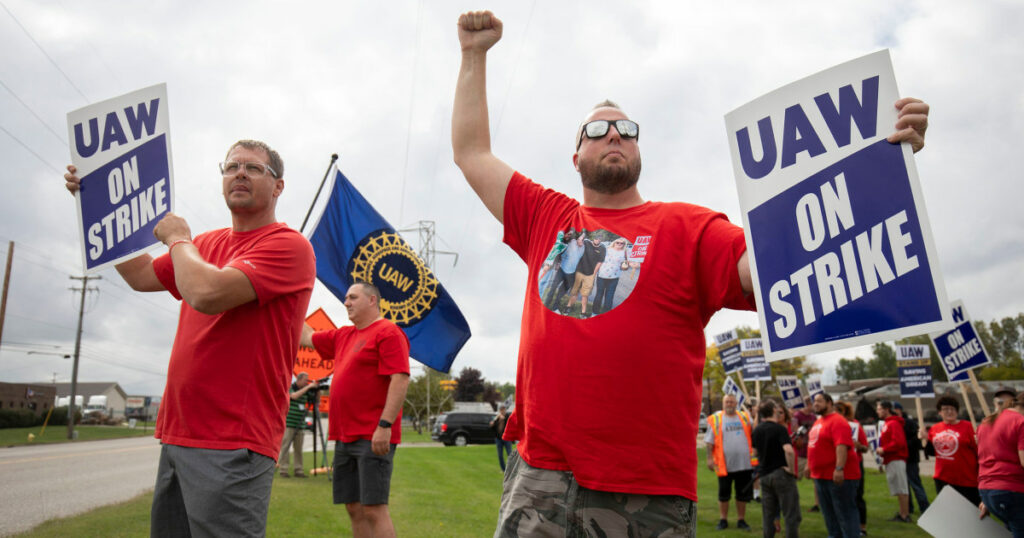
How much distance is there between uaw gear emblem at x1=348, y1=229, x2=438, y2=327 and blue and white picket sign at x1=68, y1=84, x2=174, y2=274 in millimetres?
3822

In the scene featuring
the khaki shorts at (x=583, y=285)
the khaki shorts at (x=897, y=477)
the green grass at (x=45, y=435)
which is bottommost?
the khaki shorts at (x=897, y=477)

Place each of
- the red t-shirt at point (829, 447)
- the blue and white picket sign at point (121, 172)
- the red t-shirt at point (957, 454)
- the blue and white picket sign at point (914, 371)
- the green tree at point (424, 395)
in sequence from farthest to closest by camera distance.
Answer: the green tree at point (424, 395), the blue and white picket sign at point (914, 371), the red t-shirt at point (957, 454), the red t-shirt at point (829, 447), the blue and white picket sign at point (121, 172)

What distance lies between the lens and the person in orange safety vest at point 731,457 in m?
9.05

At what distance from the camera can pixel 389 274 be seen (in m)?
6.95

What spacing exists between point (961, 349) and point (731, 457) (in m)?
3.87

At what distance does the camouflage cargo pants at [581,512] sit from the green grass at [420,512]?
498 centimetres

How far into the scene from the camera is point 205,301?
243cm

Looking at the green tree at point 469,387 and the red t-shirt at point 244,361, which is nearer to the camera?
the red t-shirt at point 244,361

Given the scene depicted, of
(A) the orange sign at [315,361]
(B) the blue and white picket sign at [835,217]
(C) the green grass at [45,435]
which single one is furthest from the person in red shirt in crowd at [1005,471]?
(C) the green grass at [45,435]

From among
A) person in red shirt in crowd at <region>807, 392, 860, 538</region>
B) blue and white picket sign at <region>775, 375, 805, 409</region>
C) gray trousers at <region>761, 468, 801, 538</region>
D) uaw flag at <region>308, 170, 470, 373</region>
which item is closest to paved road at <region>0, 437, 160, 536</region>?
uaw flag at <region>308, 170, 470, 373</region>

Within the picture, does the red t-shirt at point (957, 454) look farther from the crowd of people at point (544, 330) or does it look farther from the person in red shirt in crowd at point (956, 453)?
the crowd of people at point (544, 330)

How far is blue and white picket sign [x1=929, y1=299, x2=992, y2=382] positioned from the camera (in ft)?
30.6

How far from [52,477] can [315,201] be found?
7.97m

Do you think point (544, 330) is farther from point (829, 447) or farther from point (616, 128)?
point (829, 447)
